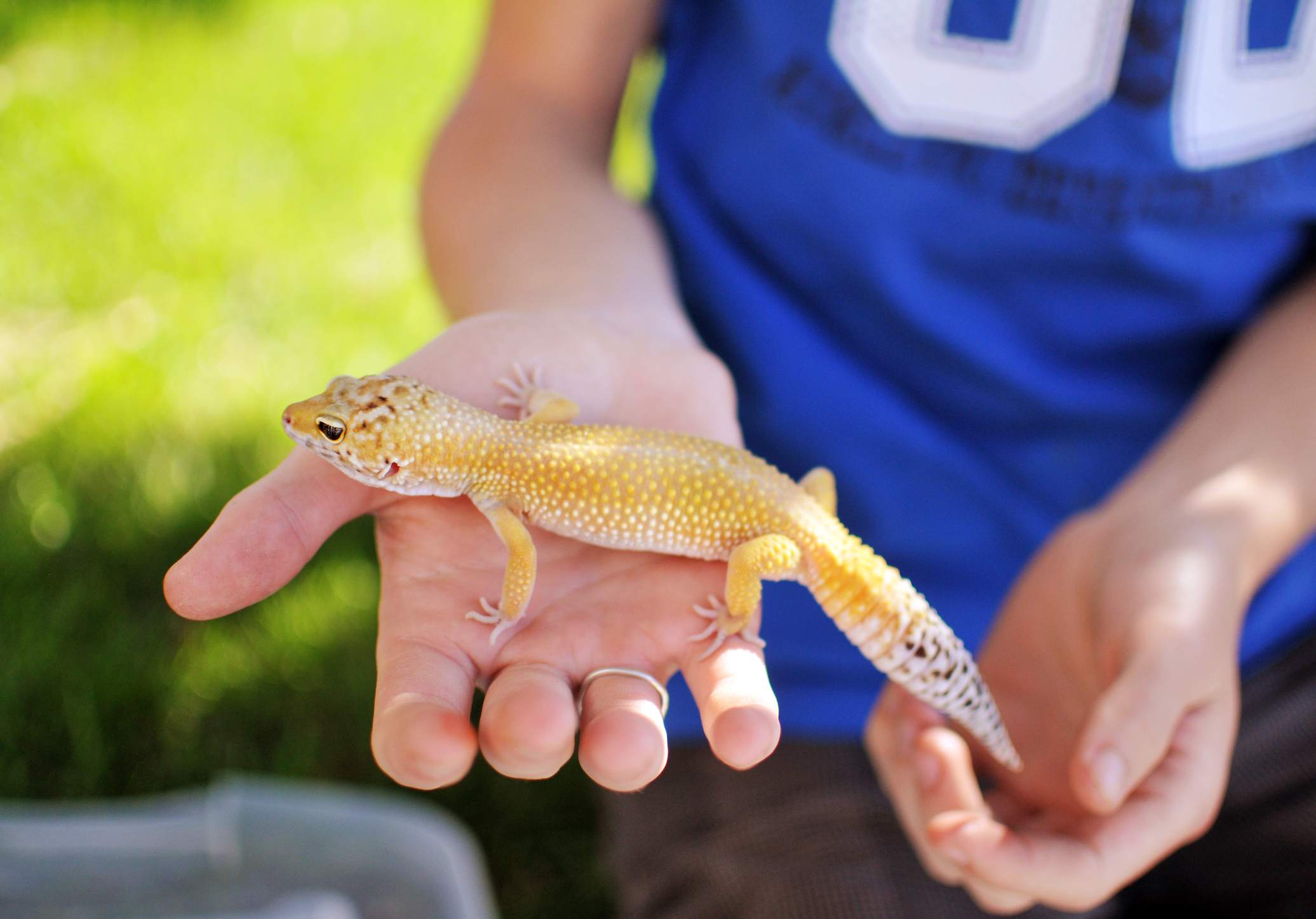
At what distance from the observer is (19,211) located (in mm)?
4992

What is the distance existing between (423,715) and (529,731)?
173 mm

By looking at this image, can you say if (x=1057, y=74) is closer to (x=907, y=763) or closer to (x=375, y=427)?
(x=907, y=763)

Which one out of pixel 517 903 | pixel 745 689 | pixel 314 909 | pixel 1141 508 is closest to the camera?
pixel 745 689

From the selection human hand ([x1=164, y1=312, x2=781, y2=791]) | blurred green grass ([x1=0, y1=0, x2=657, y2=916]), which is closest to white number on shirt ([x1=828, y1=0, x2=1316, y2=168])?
human hand ([x1=164, y1=312, x2=781, y2=791])

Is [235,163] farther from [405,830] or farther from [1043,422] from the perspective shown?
[1043,422]

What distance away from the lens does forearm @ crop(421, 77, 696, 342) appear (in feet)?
8.97

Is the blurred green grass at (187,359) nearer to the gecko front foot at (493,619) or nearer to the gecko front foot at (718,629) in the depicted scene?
the gecko front foot at (493,619)

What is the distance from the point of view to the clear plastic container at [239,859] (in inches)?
116

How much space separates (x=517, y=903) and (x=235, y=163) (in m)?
4.33

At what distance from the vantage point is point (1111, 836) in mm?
2242

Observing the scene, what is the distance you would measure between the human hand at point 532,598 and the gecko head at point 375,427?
0.04 metres

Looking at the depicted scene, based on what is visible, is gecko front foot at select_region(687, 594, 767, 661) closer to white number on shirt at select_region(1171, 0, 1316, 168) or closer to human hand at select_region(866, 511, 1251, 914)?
human hand at select_region(866, 511, 1251, 914)

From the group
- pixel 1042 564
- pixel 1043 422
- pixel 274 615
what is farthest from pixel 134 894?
pixel 1043 422

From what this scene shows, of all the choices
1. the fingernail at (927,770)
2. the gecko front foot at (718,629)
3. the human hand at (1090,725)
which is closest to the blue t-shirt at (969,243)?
the human hand at (1090,725)
